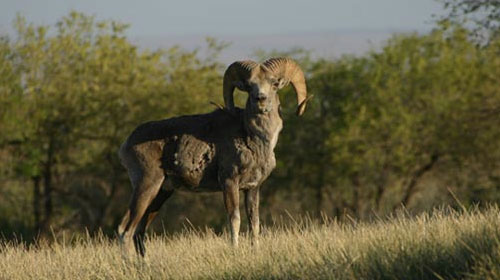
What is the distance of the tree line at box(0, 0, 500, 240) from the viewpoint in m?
35.6

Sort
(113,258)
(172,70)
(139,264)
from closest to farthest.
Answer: (139,264), (113,258), (172,70)

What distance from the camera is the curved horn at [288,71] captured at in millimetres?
15484

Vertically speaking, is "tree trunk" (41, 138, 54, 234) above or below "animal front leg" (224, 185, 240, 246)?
below

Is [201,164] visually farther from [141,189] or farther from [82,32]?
[82,32]

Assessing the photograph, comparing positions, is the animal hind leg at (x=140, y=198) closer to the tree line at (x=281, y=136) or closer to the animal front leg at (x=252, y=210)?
the animal front leg at (x=252, y=210)

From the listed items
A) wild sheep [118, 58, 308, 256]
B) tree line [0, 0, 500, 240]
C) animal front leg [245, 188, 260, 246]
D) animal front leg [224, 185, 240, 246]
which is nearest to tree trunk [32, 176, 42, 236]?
tree line [0, 0, 500, 240]

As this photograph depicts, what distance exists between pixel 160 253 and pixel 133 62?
2320cm

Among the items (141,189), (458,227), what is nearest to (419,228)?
(458,227)

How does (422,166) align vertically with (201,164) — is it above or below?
below

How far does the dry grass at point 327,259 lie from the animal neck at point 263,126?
1.41 meters

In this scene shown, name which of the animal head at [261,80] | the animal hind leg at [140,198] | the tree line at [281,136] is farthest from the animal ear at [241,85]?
the tree line at [281,136]

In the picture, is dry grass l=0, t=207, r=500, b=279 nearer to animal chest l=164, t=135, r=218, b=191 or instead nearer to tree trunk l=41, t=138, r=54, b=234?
animal chest l=164, t=135, r=218, b=191

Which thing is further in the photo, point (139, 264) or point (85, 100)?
point (85, 100)

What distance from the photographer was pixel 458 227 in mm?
12344
